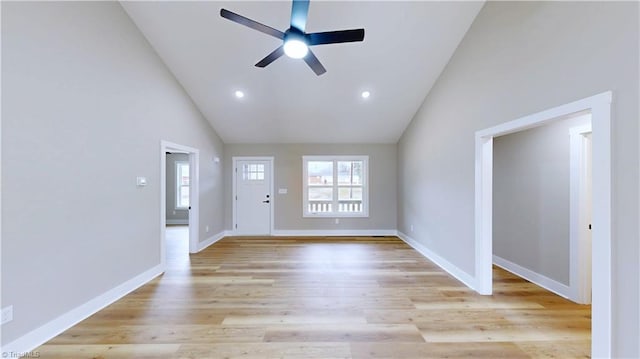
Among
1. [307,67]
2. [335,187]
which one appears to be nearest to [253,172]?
[335,187]

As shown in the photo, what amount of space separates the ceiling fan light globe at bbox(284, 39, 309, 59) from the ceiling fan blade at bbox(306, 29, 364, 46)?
0.08 meters

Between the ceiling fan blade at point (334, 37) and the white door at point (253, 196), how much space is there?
456cm

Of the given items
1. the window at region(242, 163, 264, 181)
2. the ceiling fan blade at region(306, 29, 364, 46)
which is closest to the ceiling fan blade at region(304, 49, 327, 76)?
the ceiling fan blade at region(306, 29, 364, 46)

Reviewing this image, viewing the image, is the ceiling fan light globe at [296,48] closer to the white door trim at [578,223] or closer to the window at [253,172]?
the white door trim at [578,223]

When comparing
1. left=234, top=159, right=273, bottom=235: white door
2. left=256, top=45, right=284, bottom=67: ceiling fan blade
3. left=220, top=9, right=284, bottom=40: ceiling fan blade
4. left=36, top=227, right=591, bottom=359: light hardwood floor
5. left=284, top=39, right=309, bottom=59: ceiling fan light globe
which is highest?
left=220, top=9, right=284, bottom=40: ceiling fan blade

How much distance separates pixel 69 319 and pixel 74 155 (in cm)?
154

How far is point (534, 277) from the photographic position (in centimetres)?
371

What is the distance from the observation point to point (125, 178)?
11.1ft

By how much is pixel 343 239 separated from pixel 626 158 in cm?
522

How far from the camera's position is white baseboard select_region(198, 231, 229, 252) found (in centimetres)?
550

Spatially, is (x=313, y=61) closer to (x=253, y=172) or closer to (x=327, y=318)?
(x=327, y=318)

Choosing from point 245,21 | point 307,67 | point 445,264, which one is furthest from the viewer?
point 307,67

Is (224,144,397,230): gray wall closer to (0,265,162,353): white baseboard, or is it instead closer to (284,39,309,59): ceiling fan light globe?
(0,265,162,353): white baseboard

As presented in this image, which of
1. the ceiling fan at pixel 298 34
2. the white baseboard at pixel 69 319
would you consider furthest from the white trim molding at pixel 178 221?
the ceiling fan at pixel 298 34
